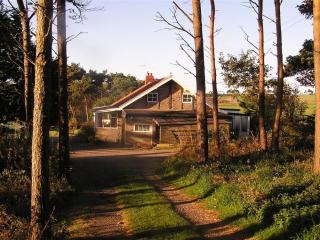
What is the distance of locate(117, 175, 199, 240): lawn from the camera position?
10266 millimetres

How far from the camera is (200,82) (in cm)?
2044

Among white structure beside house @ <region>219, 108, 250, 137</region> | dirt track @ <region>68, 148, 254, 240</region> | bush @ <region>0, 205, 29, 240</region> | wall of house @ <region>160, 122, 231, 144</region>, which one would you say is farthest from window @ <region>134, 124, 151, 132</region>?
bush @ <region>0, 205, 29, 240</region>

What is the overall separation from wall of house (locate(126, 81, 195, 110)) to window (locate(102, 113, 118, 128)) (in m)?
4.12

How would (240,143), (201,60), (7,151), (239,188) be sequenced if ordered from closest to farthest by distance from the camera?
1. (239,188)
2. (7,151)
3. (201,60)
4. (240,143)

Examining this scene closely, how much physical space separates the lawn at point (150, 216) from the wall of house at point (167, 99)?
96.7 feet

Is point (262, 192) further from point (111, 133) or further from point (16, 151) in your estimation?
point (111, 133)

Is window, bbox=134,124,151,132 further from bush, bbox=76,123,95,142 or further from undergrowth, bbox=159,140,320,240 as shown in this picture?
undergrowth, bbox=159,140,320,240

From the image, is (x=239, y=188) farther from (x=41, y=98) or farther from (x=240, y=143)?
(x=240, y=143)

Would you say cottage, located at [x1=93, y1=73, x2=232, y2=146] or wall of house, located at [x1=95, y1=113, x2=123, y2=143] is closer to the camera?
cottage, located at [x1=93, y1=73, x2=232, y2=146]

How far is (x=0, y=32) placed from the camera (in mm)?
29359

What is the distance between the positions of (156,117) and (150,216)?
32685 millimetres

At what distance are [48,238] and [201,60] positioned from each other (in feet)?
42.4

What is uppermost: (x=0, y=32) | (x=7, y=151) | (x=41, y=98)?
(x=0, y=32)

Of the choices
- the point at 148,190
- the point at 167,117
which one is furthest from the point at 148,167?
the point at 167,117
